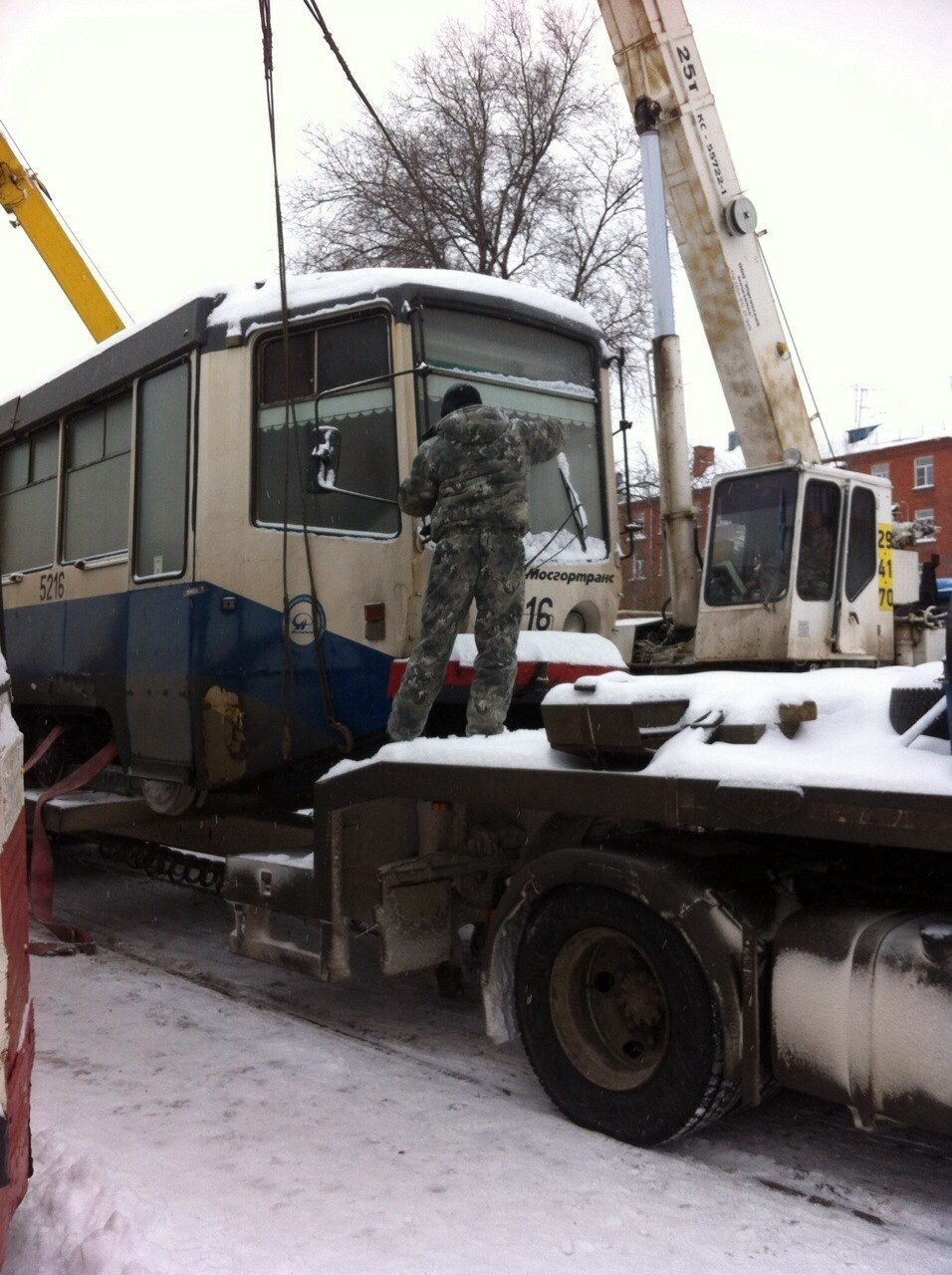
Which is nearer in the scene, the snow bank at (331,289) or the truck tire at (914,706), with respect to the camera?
the truck tire at (914,706)

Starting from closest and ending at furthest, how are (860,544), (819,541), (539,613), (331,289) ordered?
(331,289) → (539,613) → (819,541) → (860,544)

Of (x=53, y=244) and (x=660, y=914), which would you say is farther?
(x=53, y=244)

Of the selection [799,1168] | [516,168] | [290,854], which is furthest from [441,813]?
[516,168]

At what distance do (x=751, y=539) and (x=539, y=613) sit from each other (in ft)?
14.0

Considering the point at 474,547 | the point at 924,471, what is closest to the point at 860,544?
the point at 474,547

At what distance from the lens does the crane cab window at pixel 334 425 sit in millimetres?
5699

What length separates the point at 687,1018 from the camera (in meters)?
3.40

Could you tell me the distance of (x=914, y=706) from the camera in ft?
10.6

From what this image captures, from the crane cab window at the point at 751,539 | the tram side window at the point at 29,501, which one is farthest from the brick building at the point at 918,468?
the tram side window at the point at 29,501

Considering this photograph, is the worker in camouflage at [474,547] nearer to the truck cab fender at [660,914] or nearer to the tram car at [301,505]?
the tram car at [301,505]

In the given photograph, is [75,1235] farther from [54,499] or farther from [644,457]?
[644,457]

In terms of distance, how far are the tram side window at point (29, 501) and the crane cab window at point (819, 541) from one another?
5653 mm

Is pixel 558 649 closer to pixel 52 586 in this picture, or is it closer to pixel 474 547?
pixel 474 547

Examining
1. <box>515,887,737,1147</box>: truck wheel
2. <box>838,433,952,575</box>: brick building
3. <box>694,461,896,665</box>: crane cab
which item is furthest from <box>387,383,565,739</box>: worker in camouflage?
<box>838,433,952,575</box>: brick building
